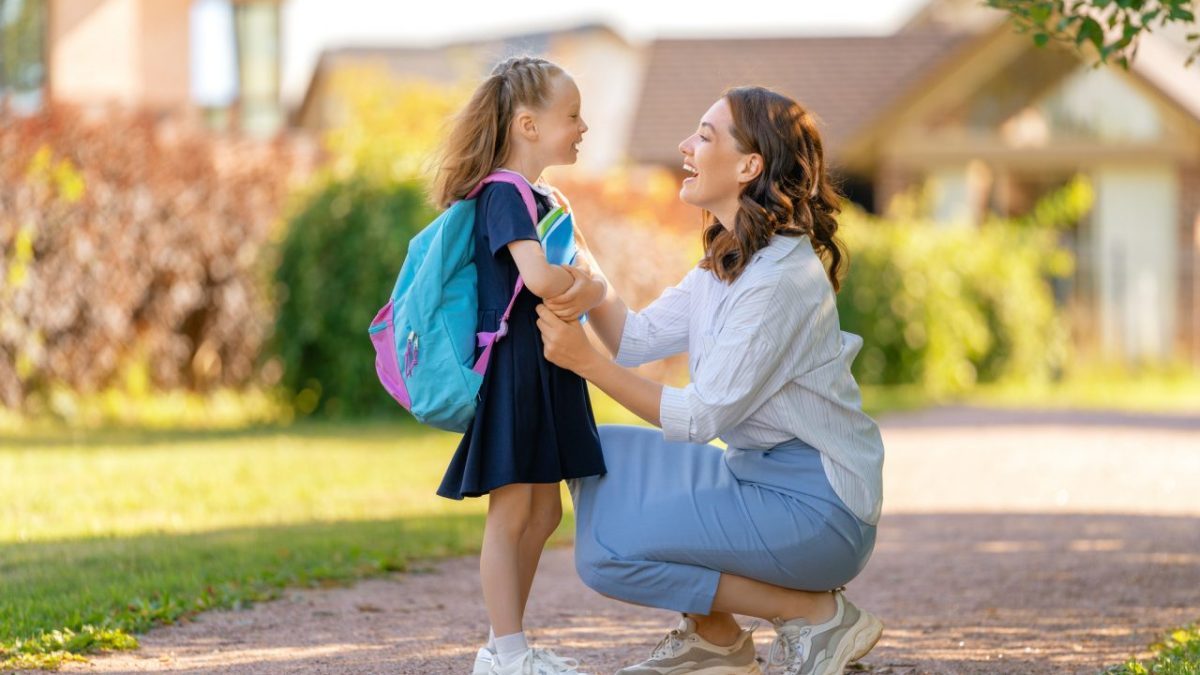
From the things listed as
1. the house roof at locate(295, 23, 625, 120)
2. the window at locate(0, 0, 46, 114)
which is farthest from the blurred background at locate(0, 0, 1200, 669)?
the house roof at locate(295, 23, 625, 120)

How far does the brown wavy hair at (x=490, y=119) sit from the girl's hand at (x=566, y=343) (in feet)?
1.42

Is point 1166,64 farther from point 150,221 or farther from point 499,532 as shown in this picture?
point 499,532

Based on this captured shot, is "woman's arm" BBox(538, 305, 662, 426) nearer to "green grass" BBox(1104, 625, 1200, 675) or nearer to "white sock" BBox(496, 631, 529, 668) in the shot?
"white sock" BBox(496, 631, 529, 668)

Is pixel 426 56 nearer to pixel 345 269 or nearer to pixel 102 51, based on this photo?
pixel 102 51

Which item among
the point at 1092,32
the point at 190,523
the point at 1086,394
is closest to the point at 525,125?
the point at 1092,32

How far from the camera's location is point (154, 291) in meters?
12.3

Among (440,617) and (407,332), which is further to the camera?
(440,617)

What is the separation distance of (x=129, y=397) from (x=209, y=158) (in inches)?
75.2

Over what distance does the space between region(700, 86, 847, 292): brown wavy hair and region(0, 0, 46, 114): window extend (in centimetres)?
1319

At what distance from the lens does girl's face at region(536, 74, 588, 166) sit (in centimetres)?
413

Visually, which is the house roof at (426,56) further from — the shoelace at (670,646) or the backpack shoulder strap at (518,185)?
the shoelace at (670,646)

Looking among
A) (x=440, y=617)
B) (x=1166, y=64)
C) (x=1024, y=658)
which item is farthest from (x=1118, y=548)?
(x=1166, y=64)

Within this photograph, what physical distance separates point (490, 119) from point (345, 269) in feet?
25.5

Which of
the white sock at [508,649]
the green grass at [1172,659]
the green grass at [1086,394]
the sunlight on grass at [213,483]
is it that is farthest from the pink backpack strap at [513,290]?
the green grass at [1086,394]
